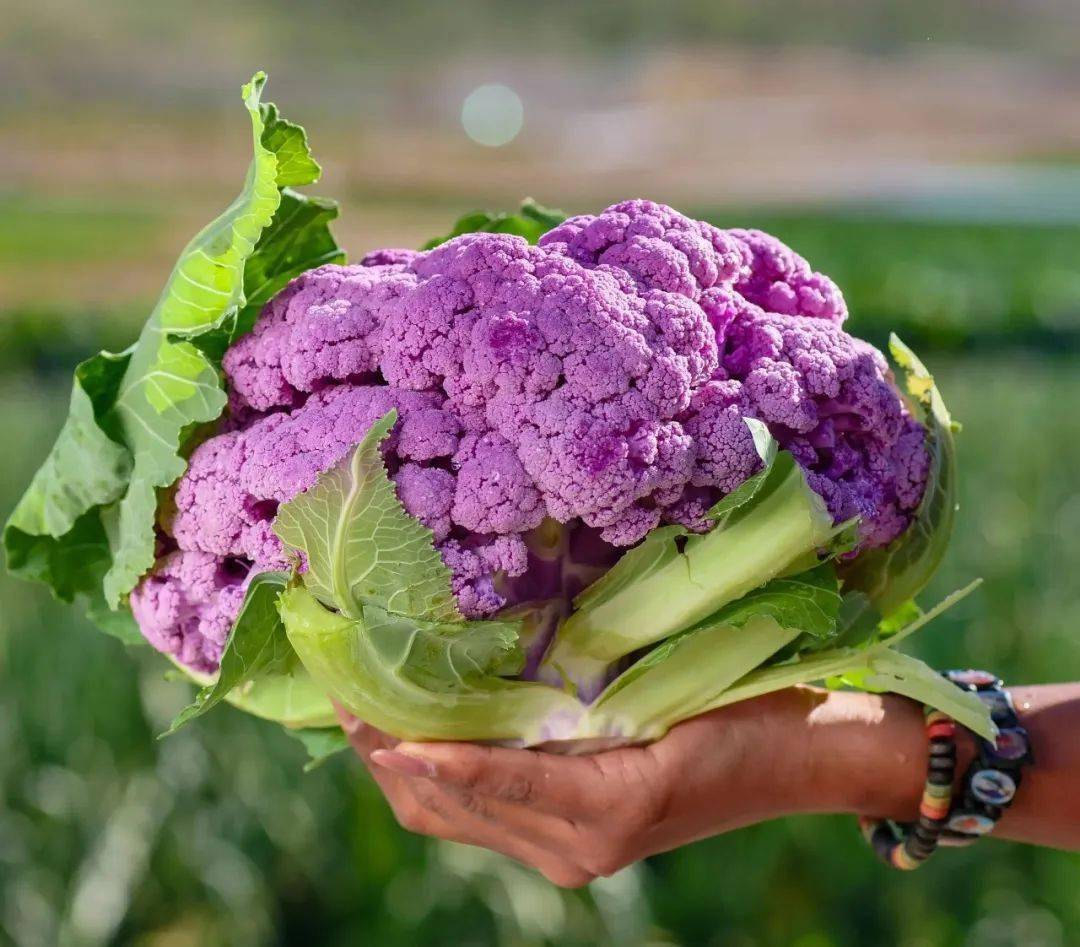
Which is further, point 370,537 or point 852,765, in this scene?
point 852,765

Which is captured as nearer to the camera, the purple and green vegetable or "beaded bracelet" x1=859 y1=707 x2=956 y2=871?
the purple and green vegetable

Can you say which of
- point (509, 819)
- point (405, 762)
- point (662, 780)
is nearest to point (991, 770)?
point (662, 780)

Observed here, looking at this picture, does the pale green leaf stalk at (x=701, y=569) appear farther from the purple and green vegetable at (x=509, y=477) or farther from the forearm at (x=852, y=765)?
the forearm at (x=852, y=765)

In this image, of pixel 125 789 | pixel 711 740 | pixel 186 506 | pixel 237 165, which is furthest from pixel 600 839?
pixel 237 165

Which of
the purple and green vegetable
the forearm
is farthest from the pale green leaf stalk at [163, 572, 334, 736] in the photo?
the forearm

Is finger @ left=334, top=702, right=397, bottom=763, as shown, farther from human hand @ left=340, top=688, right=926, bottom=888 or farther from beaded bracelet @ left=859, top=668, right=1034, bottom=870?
beaded bracelet @ left=859, top=668, right=1034, bottom=870

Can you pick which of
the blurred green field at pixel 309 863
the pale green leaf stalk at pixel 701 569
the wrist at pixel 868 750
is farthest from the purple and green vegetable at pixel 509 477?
the blurred green field at pixel 309 863

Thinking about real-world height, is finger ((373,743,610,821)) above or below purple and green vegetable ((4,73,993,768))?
below

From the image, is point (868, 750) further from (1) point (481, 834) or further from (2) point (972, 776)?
(1) point (481, 834)
